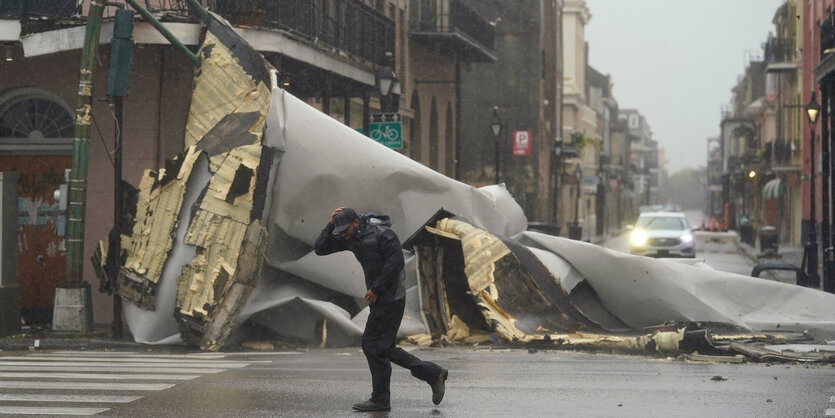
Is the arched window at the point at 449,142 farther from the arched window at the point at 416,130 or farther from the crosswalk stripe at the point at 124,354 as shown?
the crosswalk stripe at the point at 124,354

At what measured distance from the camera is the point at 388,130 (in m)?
24.5

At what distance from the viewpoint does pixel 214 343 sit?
13.6m

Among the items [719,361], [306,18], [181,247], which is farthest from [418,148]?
[719,361]

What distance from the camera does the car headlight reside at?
36094 millimetres

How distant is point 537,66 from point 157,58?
148ft

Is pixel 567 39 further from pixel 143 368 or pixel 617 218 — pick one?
pixel 143 368

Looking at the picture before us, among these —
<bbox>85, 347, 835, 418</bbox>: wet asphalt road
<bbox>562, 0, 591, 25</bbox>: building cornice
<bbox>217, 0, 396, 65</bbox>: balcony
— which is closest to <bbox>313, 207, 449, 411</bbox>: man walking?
<bbox>85, 347, 835, 418</bbox>: wet asphalt road

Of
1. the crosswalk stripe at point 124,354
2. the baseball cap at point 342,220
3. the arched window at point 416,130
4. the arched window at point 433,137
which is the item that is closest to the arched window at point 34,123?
the crosswalk stripe at point 124,354

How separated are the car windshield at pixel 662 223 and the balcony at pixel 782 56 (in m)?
19.9

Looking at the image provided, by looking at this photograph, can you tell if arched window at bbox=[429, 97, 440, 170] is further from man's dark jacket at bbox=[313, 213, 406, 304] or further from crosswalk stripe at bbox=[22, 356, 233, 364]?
man's dark jacket at bbox=[313, 213, 406, 304]

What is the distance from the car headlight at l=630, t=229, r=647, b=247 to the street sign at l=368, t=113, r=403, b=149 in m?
13.9

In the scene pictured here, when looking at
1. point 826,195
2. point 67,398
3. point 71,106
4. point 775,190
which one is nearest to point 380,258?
point 67,398

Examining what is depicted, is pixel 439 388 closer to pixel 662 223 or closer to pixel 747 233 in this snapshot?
pixel 662 223

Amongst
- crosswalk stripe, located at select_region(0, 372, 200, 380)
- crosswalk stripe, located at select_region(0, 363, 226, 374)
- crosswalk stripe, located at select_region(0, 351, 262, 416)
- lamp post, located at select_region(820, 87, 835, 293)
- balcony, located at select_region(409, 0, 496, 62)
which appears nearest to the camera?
crosswalk stripe, located at select_region(0, 351, 262, 416)
